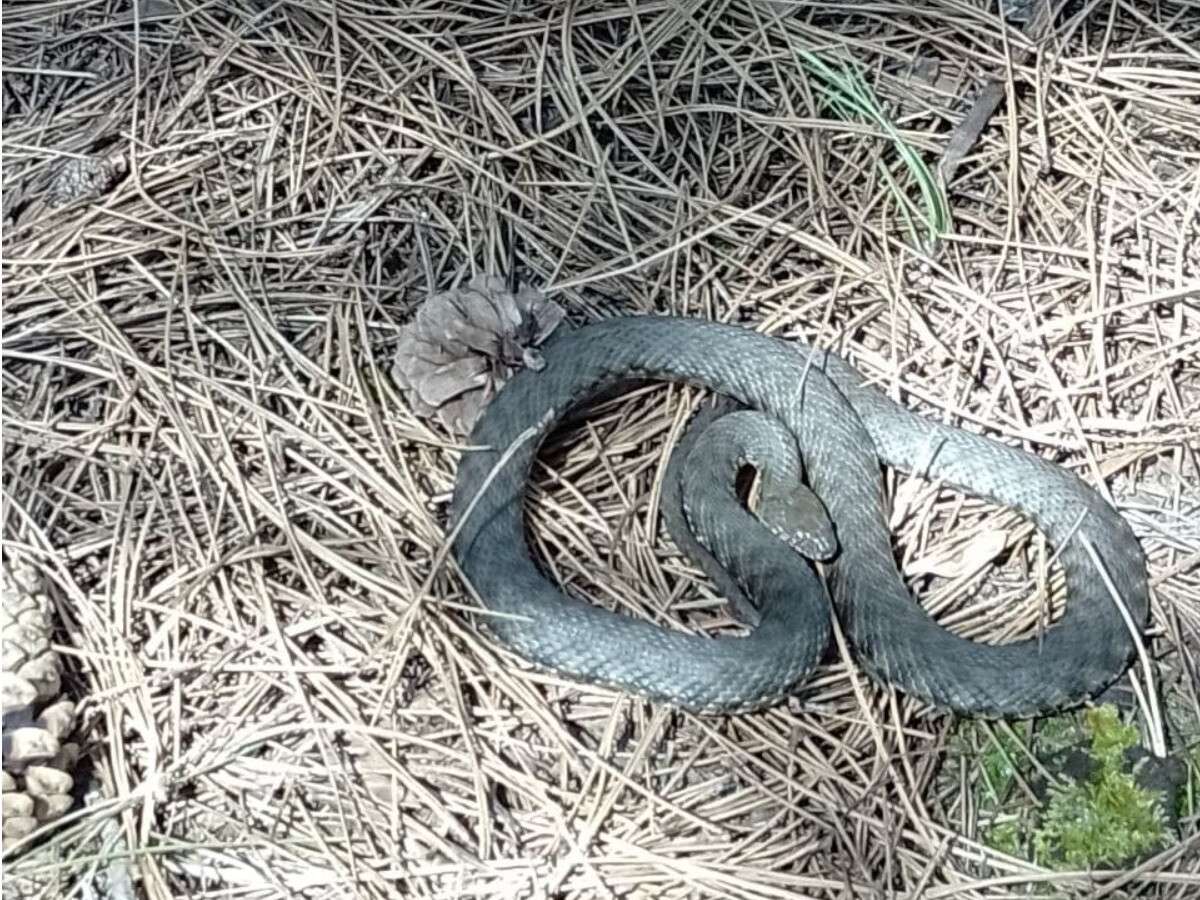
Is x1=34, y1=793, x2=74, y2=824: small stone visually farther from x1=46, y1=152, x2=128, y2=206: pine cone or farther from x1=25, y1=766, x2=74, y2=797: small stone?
x1=46, y1=152, x2=128, y2=206: pine cone

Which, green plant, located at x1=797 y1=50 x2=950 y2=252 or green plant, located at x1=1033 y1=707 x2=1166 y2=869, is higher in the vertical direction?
green plant, located at x1=797 y1=50 x2=950 y2=252

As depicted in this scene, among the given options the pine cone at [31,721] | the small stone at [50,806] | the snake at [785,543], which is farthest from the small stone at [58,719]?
the snake at [785,543]

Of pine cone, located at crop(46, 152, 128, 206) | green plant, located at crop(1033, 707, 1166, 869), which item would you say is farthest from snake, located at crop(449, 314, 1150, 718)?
pine cone, located at crop(46, 152, 128, 206)

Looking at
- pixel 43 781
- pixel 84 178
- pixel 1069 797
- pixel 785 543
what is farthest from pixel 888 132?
pixel 43 781

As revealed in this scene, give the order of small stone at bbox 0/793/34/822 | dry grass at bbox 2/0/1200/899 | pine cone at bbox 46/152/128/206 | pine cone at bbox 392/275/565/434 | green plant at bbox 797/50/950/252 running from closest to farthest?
small stone at bbox 0/793/34/822
dry grass at bbox 2/0/1200/899
pine cone at bbox 392/275/565/434
pine cone at bbox 46/152/128/206
green plant at bbox 797/50/950/252

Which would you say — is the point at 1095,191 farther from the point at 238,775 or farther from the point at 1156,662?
the point at 238,775

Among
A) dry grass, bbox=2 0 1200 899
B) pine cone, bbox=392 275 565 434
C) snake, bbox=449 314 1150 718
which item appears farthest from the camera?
pine cone, bbox=392 275 565 434

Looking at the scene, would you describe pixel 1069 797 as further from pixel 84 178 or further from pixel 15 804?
pixel 84 178

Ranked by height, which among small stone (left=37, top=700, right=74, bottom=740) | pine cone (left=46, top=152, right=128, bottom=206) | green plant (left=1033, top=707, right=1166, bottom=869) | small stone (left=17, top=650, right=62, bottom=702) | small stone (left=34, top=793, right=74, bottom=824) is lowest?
green plant (left=1033, top=707, right=1166, bottom=869)
